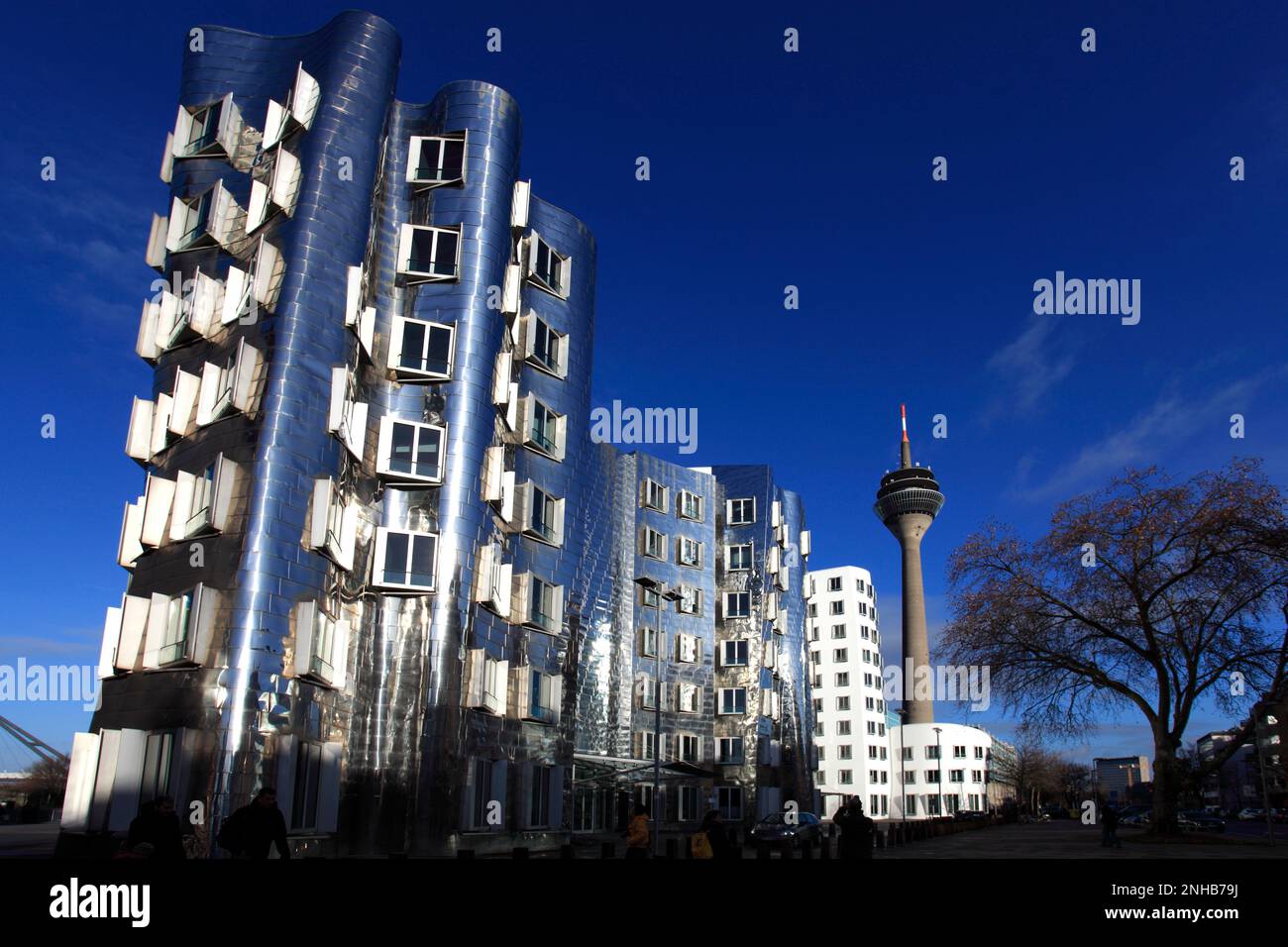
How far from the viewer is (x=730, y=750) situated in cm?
5769

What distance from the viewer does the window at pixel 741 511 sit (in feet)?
207

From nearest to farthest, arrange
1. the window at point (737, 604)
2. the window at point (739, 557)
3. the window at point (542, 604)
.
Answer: the window at point (542, 604) → the window at point (737, 604) → the window at point (739, 557)

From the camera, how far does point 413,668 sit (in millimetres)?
30312

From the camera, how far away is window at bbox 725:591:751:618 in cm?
6059

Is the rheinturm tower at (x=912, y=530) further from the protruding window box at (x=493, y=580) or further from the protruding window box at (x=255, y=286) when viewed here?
the protruding window box at (x=255, y=286)

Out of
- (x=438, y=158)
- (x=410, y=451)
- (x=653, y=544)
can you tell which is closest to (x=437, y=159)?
(x=438, y=158)

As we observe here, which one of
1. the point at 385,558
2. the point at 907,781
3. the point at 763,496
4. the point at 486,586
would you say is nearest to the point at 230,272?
the point at 385,558

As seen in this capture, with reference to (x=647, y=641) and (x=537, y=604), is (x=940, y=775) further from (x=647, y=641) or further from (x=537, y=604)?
(x=537, y=604)

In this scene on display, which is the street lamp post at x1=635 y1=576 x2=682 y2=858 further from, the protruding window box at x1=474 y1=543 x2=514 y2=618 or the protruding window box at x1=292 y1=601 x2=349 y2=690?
the protruding window box at x1=292 y1=601 x2=349 y2=690

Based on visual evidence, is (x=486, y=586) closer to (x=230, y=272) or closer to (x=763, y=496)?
(x=230, y=272)

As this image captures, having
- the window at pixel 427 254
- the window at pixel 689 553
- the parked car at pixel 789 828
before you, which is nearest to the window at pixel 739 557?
the window at pixel 689 553

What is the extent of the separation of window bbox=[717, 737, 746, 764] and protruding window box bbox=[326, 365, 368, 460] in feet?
112

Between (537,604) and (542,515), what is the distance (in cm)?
338

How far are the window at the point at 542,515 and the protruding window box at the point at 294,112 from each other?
14017mm
